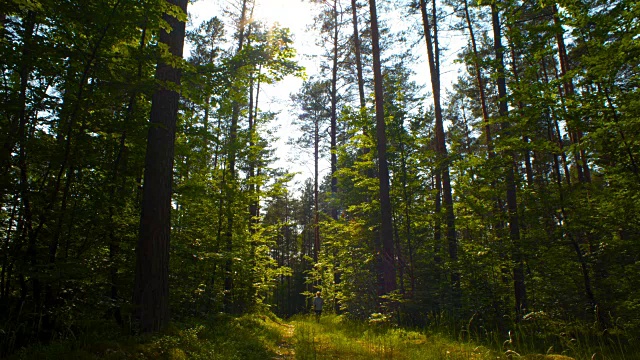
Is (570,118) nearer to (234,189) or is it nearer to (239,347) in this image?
(239,347)

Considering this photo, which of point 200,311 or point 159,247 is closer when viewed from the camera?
point 159,247

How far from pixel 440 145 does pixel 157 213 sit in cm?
1002

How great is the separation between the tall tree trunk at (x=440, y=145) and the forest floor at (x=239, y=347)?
139 inches

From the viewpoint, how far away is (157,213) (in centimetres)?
594

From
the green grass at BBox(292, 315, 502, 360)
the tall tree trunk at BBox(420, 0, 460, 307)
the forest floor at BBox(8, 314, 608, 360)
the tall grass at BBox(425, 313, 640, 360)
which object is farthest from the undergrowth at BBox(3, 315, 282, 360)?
the tall tree trunk at BBox(420, 0, 460, 307)

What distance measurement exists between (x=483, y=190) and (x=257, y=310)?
881 cm

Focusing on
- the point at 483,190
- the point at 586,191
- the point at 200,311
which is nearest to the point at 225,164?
the point at 200,311

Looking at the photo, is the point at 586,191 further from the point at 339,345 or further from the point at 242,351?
the point at 242,351

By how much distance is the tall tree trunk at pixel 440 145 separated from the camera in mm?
10266

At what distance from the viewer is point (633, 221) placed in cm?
642

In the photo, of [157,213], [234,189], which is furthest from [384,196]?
[157,213]

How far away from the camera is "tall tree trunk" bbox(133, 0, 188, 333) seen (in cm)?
558

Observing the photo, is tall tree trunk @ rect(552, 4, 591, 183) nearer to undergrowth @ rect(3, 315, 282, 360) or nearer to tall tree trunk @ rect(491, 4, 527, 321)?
tall tree trunk @ rect(491, 4, 527, 321)

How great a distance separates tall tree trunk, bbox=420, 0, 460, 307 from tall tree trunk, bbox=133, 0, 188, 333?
7.22m
